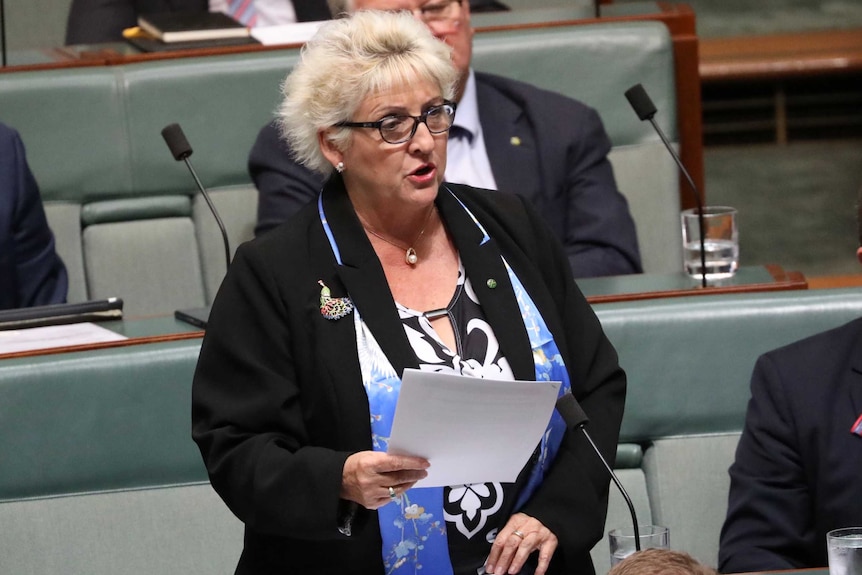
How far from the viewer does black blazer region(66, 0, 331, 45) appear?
312 cm

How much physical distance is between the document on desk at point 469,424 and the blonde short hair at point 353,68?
1.20 feet

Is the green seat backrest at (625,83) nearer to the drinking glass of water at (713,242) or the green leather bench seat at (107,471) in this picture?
the drinking glass of water at (713,242)

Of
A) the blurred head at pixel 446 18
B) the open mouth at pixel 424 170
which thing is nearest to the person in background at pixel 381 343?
the open mouth at pixel 424 170

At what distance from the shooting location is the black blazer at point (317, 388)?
1358 millimetres

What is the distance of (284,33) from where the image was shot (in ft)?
9.35

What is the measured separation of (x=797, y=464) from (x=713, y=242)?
25.1 inches

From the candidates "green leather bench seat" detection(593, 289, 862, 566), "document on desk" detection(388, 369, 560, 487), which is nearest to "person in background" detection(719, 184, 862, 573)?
"green leather bench seat" detection(593, 289, 862, 566)

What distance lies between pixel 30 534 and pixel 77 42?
5.45 ft

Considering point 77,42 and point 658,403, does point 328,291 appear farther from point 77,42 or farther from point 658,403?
point 77,42

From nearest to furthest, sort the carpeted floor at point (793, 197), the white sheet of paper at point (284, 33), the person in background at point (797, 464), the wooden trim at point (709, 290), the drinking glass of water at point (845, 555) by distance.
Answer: the drinking glass of water at point (845, 555)
the person in background at point (797, 464)
the wooden trim at point (709, 290)
the white sheet of paper at point (284, 33)
the carpeted floor at point (793, 197)

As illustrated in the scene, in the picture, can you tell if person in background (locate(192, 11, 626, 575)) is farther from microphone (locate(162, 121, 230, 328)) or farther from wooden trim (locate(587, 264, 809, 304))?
microphone (locate(162, 121, 230, 328))

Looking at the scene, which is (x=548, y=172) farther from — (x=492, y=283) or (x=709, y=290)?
(x=492, y=283)

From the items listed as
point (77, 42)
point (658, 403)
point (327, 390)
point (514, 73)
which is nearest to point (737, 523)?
point (658, 403)

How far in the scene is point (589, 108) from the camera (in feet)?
8.27
